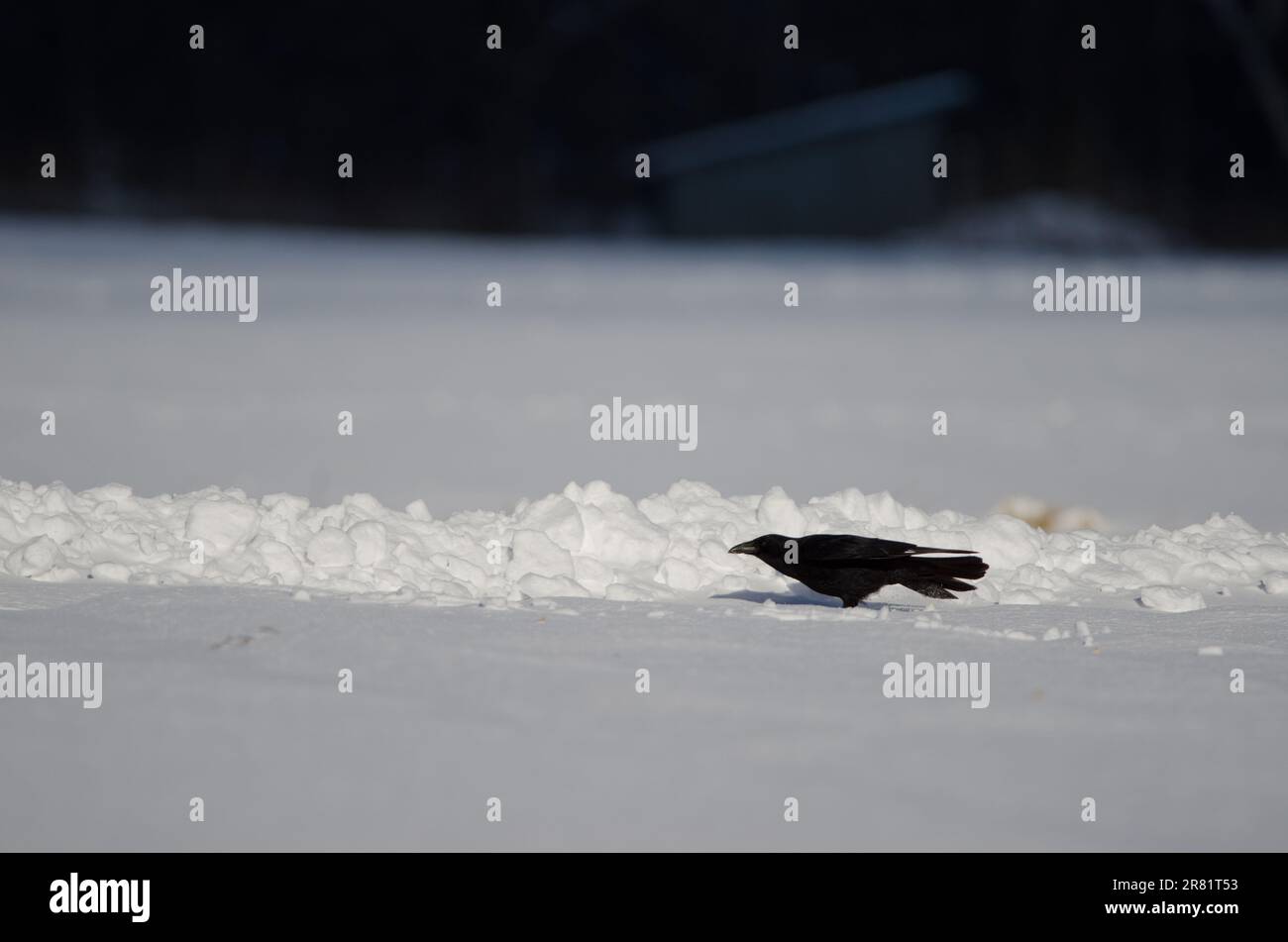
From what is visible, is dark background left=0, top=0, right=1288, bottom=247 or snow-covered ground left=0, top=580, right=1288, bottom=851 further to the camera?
dark background left=0, top=0, right=1288, bottom=247

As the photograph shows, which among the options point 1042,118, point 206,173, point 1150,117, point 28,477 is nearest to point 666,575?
point 28,477

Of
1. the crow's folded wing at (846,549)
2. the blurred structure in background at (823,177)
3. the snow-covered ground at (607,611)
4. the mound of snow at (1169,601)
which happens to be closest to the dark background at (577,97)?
the blurred structure in background at (823,177)

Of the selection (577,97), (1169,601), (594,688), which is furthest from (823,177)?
(594,688)

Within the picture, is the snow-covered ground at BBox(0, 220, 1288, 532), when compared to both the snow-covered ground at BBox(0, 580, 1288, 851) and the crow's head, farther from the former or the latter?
the snow-covered ground at BBox(0, 580, 1288, 851)

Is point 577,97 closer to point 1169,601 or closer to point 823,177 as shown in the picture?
point 823,177

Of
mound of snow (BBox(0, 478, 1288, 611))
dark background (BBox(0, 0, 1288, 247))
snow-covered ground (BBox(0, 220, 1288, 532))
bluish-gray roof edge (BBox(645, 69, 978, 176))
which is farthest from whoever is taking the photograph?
dark background (BBox(0, 0, 1288, 247))

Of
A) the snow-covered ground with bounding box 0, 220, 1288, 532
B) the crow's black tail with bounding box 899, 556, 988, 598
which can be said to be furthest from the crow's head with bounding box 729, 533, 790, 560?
the snow-covered ground with bounding box 0, 220, 1288, 532
